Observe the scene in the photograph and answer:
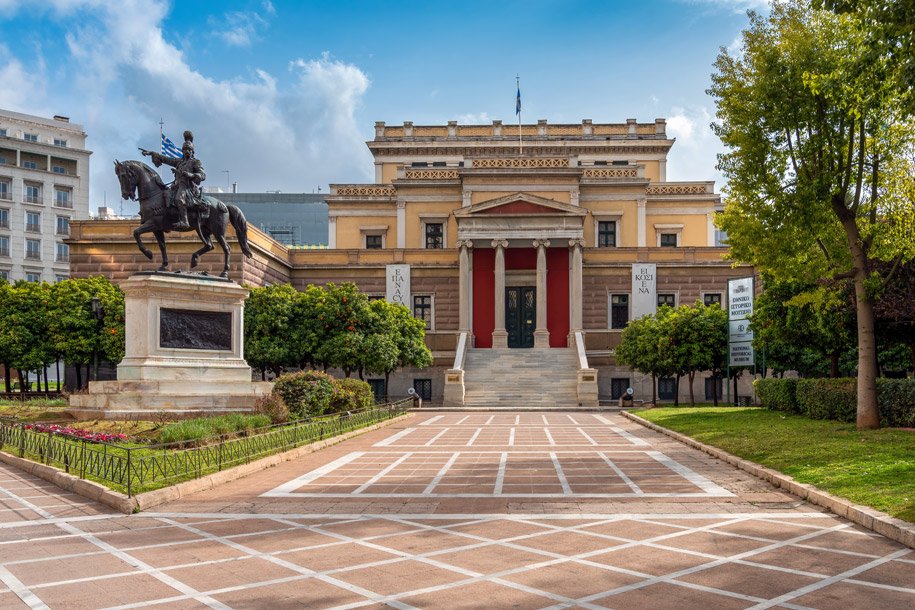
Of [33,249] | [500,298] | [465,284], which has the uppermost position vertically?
[33,249]

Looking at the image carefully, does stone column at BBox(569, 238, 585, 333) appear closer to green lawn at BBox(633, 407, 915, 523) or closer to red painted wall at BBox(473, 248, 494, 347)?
red painted wall at BBox(473, 248, 494, 347)

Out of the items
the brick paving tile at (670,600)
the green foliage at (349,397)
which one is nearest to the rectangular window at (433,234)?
the green foliage at (349,397)

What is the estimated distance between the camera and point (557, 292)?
46.6 metres

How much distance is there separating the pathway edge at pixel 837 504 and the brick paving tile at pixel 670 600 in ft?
10.9

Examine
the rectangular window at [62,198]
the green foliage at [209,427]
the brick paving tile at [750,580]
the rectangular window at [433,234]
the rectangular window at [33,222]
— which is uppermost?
the rectangular window at [62,198]

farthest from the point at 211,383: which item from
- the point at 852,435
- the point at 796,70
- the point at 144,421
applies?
the point at 796,70

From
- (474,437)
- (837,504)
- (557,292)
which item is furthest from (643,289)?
(837,504)

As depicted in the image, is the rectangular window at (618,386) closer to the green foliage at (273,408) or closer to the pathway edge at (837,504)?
the green foliage at (273,408)

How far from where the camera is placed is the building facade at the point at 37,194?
74938mm

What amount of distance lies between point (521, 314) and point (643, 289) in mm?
7689

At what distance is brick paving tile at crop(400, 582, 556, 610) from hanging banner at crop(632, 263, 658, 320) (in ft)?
132

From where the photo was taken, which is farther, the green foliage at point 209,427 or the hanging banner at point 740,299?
the hanging banner at point 740,299

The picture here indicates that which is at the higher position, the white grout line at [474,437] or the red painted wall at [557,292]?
the red painted wall at [557,292]

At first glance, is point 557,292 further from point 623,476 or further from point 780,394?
point 623,476
